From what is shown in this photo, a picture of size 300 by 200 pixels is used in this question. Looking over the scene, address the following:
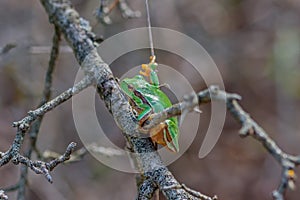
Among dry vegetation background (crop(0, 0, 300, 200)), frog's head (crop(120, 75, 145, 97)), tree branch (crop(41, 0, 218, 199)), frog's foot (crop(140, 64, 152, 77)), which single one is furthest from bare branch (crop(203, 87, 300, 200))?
dry vegetation background (crop(0, 0, 300, 200))

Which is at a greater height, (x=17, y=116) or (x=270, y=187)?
(x=17, y=116)

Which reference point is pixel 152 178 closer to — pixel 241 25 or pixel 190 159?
pixel 190 159

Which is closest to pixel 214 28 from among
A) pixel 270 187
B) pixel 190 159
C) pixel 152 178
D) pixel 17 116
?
pixel 190 159

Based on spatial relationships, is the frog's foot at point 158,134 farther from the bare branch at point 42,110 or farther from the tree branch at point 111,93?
the bare branch at point 42,110

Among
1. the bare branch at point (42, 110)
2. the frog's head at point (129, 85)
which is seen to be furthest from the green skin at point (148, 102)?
the bare branch at point (42, 110)

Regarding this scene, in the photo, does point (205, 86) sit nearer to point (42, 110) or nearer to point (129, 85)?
point (129, 85)
